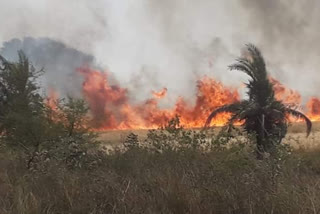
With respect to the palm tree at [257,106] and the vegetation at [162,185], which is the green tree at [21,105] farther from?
the palm tree at [257,106]

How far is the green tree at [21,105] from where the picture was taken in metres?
13.5

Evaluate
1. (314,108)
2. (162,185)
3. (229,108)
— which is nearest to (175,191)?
(162,185)

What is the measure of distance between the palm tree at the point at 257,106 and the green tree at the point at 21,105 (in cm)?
543

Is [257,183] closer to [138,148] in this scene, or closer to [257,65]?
[138,148]

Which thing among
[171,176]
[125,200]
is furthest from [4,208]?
[171,176]

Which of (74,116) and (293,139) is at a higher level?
(74,116)

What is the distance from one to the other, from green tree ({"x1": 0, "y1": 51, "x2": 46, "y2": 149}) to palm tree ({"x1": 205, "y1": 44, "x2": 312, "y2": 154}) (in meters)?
5.43

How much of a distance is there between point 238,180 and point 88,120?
1199cm

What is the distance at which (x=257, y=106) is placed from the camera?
47.7ft

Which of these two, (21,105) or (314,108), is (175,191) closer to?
(21,105)

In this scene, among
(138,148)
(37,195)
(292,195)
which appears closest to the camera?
(292,195)

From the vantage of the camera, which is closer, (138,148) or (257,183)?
(257,183)

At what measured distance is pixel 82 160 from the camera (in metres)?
7.62

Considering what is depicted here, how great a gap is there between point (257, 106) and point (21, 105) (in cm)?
851
